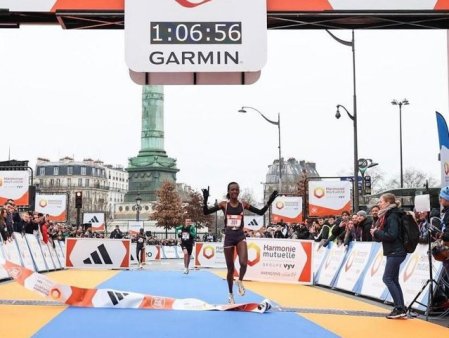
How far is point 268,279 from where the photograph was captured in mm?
21078

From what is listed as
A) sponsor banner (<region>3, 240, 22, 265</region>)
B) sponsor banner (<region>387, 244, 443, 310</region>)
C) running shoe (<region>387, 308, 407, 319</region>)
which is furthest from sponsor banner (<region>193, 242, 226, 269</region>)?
running shoe (<region>387, 308, 407, 319</region>)

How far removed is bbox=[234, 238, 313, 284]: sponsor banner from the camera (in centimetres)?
2002

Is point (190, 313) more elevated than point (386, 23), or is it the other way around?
point (386, 23)

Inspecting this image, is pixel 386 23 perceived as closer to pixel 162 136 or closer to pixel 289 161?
pixel 162 136

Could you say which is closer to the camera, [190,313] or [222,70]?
[222,70]

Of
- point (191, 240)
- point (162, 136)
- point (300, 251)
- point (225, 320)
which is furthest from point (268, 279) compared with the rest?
point (162, 136)

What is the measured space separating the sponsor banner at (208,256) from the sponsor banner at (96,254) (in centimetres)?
426

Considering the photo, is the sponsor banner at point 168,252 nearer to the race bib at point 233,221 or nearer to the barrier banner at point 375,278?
the barrier banner at point 375,278

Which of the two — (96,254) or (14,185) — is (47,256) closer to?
(96,254)

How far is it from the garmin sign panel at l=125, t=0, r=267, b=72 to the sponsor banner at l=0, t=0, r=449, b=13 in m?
0.48

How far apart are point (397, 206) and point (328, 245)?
8.48 m

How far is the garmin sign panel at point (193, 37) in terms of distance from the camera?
343 inches

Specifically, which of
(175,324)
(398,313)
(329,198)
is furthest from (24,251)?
(398,313)

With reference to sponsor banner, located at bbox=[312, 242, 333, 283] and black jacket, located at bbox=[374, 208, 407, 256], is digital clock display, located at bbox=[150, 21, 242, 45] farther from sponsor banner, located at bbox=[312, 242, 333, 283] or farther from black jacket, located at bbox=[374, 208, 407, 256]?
sponsor banner, located at bbox=[312, 242, 333, 283]
